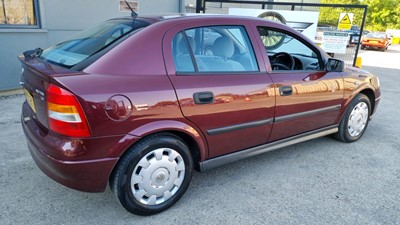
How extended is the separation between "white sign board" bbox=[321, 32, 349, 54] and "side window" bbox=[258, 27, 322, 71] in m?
3.74

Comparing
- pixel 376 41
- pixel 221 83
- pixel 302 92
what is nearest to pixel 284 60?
pixel 302 92

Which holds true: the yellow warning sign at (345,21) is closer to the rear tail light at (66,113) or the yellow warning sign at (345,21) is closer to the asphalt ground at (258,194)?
the asphalt ground at (258,194)

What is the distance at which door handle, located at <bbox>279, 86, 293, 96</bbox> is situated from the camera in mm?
3010

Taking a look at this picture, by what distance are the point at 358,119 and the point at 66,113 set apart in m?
3.63

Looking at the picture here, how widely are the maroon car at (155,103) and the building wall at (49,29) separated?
11.2 feet

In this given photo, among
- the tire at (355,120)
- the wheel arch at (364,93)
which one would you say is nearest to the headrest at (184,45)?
the wheel arch at (364,93)

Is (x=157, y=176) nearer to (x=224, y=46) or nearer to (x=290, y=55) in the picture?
(x=224, y=46)

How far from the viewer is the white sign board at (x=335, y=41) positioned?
7555 millimetres

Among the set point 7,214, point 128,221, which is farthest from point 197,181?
point 7,214

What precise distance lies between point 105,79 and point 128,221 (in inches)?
44.4

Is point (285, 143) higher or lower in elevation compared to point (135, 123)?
lower

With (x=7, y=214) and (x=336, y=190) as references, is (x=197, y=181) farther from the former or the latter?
(x=7, y=214)

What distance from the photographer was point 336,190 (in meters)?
2.97

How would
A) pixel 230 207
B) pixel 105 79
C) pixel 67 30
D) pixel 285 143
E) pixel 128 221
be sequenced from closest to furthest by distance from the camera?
pixel 105 79 → pixel 128 221 → pixel 230 207 → pixel 285 143 → pixel 67 30
